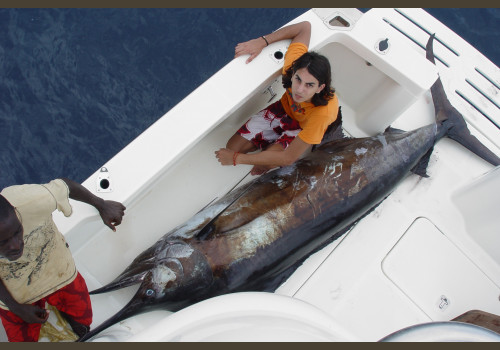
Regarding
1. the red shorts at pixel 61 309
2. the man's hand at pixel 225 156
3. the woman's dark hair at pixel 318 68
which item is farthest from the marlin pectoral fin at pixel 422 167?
the red shorts at pixel 61 309

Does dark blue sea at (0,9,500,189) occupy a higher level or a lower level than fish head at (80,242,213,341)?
higher

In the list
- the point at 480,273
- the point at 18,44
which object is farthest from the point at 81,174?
the point at 480,273

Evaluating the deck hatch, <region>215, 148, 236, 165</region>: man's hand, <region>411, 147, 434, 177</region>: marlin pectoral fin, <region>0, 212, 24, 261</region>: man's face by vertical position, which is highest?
the deck hatch

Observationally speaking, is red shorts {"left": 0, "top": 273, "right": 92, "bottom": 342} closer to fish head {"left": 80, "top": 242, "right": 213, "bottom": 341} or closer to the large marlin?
the large marlin

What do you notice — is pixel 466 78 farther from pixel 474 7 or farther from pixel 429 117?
pixel 474 7

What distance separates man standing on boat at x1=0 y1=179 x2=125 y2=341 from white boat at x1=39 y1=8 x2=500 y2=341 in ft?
0.52

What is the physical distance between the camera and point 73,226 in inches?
79.4

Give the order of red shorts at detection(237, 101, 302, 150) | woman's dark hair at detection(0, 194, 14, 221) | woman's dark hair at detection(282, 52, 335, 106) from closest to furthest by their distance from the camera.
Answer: woman's dark hair at detection(0, 194, 14, 221) < woman's dark hair at detection(282, 52, 335, 106) < red shorts at detection(237, 101, 302, 150)

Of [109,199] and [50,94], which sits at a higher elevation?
[50,94]

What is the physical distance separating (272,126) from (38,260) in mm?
1584

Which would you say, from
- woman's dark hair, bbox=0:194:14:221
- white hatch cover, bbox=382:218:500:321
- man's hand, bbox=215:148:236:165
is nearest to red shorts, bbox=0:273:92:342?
woman's dark hair, bbox=0:194:14:221

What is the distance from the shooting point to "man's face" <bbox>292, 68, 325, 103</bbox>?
2.19m

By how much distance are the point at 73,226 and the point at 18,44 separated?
239 cm

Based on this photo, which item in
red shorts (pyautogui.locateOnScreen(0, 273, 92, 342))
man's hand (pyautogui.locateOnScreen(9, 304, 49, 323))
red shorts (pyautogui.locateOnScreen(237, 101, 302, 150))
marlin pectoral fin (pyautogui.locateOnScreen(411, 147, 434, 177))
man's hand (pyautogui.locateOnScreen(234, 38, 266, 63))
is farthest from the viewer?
marlin pectoral fin (pyautogui.locateOnScreen(411, 147, 434, 177))
